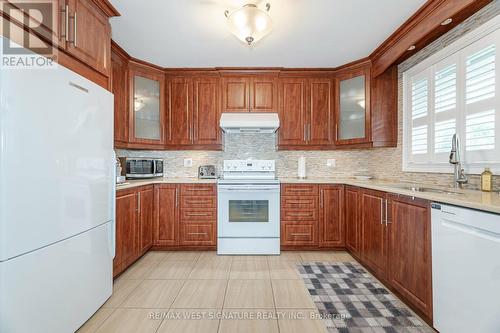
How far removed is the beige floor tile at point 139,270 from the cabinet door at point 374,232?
88.7 inches

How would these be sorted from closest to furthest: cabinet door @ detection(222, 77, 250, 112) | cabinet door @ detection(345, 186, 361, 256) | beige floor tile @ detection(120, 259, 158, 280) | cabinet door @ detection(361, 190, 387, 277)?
cabinet door @ detection(361, 190, 387, 277) < beige floor tile @ detection(120, 259, 158, 280) < cabinet door @ detection(345, 186, 361, 256) < cabinet door @ detection(222, 77, 250, 112)

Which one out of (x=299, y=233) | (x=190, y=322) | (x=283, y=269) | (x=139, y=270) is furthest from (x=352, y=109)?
(x=139, y=270)

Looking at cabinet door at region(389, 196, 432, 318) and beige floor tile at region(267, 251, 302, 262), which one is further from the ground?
cabinet door at region(389, 196, 432, 318)

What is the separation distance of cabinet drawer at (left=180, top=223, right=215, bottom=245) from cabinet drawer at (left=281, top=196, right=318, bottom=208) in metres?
0.96

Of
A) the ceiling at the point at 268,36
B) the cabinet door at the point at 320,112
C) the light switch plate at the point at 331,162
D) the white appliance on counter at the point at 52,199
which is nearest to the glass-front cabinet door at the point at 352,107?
the cabinet door at the point at 320,112

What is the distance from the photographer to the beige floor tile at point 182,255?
286 cm

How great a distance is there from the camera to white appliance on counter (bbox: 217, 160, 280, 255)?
2.97 m

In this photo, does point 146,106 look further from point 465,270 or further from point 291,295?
point 465,270

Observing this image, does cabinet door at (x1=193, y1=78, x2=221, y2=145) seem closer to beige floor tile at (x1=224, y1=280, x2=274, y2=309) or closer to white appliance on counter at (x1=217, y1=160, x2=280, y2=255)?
white appliance on counter at (x1=217, y1=160, x2=280, y2=255)

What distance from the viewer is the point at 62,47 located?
152cm

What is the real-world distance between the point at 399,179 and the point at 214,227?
2.32 m

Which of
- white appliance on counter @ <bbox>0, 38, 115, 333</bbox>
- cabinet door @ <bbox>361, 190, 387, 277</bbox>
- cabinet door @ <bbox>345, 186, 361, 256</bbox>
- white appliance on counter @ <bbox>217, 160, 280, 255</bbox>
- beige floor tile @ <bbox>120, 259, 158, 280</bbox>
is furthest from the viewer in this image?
white appliance on counter @ <bbox>217, 160, 280, 255</bbox>

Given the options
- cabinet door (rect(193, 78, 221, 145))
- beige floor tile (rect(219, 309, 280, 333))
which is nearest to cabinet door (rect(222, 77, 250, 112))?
cabinet door (rect(193, 78, 221, 145))

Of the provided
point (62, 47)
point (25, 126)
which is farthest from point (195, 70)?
point (25, 126)
